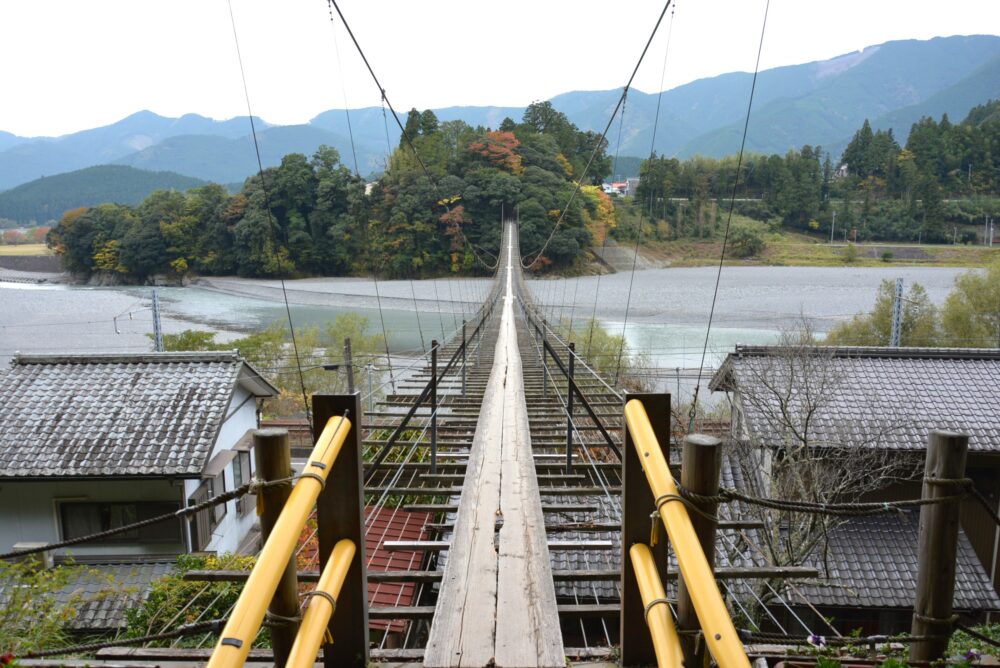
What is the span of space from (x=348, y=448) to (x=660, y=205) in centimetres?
3053

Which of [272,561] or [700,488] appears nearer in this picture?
[272,561]

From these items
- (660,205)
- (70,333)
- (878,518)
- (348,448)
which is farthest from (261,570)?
(660,205)

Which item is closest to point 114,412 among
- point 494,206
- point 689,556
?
point 689,556

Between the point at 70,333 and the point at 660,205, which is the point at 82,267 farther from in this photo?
the point at 660,205

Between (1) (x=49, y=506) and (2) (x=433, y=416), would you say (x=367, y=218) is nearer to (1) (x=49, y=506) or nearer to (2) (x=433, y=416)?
(1) (x=49, y=506)

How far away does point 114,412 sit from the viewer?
6.20 metres

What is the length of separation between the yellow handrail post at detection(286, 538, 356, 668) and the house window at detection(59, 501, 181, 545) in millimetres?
5596

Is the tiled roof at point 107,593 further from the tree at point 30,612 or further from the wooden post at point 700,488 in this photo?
the wooden post at point 700,488

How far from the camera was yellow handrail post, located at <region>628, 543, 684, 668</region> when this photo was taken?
28.9 inches

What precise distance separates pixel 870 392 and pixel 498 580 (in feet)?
22.0

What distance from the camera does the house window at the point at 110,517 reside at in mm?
5660

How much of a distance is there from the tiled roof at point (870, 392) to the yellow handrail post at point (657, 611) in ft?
18.0

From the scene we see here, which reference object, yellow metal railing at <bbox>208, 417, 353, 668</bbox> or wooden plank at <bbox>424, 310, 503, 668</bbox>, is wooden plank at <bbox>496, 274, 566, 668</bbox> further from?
yellow metal railing at <bbox>208, 417, 353, 668</bbox>

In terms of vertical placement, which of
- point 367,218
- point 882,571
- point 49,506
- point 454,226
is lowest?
point 882,571
